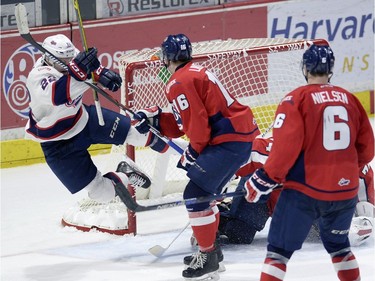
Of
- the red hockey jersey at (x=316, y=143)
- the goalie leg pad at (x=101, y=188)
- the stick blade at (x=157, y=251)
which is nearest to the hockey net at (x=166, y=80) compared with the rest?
the goalie leg pad at (x=101, y=188)

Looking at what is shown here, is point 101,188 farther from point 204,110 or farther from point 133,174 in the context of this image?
point 204,110

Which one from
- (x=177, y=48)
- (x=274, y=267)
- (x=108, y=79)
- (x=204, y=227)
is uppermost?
(x=177, y=48)

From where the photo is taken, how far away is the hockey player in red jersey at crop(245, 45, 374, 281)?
178 inches

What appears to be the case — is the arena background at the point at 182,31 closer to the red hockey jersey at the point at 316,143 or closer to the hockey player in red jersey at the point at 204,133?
the hockey player in red jersey at the point at 204,133

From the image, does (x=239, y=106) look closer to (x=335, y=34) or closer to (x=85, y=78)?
(x=85, y=78)

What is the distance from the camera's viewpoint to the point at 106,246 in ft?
20.5

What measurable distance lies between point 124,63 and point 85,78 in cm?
85

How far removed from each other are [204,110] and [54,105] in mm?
878

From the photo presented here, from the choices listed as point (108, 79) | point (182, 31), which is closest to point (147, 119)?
point (108, 79)

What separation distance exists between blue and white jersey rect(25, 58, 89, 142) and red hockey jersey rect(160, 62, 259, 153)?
2.00 feet

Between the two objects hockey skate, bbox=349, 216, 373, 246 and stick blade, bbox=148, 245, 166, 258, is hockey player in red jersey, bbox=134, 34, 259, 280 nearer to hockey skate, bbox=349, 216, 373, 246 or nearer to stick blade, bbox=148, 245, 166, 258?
stick blade, bbox=148, 245, 166, 258

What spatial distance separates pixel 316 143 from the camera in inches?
179

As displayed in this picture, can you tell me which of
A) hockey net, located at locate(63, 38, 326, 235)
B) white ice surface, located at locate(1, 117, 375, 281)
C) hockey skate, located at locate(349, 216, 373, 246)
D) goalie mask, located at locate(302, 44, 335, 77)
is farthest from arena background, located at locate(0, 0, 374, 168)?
goalie mask, located at locate(302, 44, 335, 77)

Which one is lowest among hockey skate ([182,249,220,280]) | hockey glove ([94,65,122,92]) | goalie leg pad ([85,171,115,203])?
hockey skate ([182,249,220,280])
